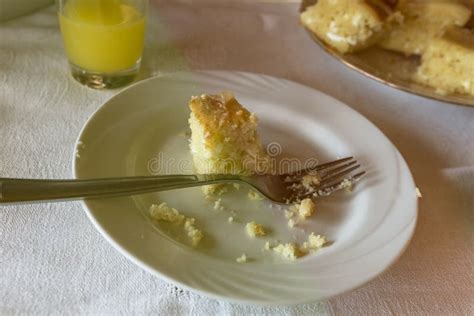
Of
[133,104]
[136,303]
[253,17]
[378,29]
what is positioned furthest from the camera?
[253,17]

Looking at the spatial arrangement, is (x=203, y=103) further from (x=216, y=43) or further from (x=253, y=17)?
(x=253, y=17)

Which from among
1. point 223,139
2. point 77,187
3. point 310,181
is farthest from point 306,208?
point 77,187

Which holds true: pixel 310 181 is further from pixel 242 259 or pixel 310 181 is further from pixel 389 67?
pixel 389 67

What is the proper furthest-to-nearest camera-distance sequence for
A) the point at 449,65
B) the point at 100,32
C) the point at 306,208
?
the point at 449,65 → the point at 100,32 → the point at 306,208

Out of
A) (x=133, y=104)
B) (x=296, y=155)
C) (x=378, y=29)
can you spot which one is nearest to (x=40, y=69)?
(x=133, y=104)

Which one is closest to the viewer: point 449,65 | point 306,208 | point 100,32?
point 306,208

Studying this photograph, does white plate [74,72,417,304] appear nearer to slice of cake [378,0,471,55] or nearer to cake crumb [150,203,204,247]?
cake crumb [150,203,204,247]
